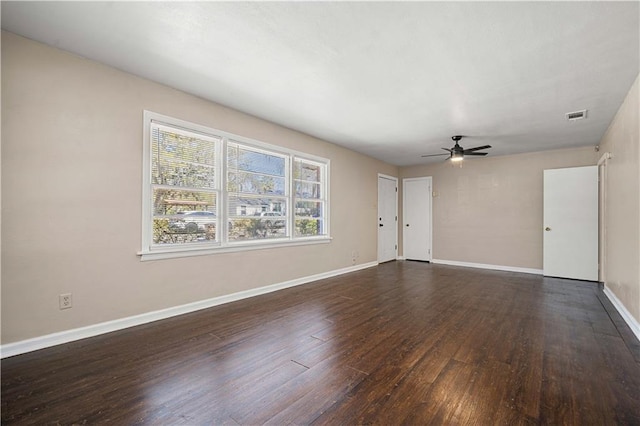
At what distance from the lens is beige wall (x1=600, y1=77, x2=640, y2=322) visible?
9.44 feet

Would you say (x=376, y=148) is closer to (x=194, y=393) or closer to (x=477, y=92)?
(x=477, y=92)

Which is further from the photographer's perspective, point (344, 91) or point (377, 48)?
point (344, 91)

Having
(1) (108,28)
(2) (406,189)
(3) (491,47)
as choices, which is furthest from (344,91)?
(2) (406,189)

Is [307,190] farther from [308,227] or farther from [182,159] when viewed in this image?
[182,159]

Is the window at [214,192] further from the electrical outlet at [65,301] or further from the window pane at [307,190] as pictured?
the electrical outlet at [65,301]

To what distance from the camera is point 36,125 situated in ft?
A: 7.90

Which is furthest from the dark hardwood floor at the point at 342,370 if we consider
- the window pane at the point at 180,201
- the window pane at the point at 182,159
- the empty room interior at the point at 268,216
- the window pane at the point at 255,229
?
the window pane at the point at 182,159

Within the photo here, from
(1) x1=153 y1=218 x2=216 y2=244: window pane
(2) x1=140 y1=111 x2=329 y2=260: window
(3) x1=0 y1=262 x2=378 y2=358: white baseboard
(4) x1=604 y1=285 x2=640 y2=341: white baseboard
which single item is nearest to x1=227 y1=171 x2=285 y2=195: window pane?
(2) x1=140 y1=111 x2=329 y2=260: window

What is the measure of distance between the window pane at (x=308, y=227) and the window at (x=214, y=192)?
0.02 metres

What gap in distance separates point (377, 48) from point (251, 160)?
7.76ft

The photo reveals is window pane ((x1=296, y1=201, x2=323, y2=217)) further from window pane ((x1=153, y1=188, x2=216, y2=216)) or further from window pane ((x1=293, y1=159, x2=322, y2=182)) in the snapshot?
window pane ((x1=153, y1=188, x2=216, y2=216))

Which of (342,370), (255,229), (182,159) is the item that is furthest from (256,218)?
(342,370)

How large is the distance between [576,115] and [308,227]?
13.6 feet

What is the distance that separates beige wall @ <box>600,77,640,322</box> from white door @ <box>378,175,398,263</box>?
3.91m
